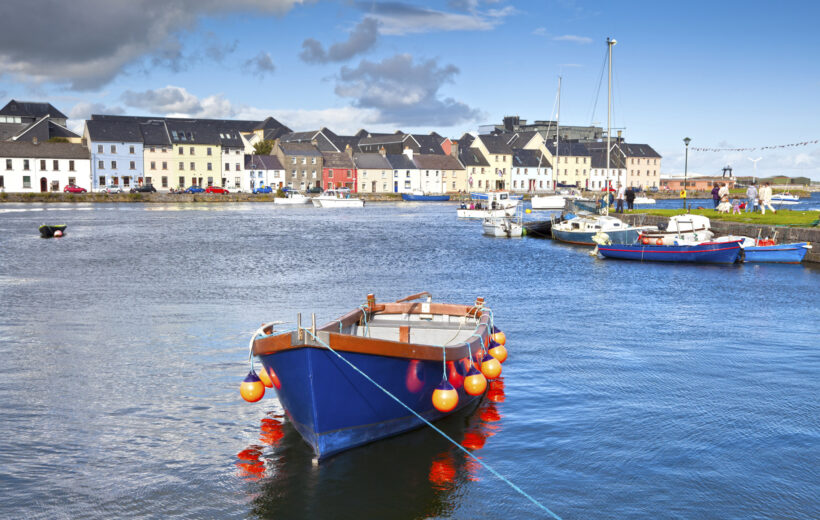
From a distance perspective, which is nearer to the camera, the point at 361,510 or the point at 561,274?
the point at 361,510

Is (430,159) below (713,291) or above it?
above

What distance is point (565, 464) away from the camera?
36.8ft

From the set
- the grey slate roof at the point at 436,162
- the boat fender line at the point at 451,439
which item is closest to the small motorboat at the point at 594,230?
the boat fender line at the point at 451,439

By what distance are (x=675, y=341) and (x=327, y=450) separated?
12.1 metres

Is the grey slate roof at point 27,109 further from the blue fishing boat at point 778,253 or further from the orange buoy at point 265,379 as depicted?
the orange buoy at point 265,379

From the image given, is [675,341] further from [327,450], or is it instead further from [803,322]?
[327,450]

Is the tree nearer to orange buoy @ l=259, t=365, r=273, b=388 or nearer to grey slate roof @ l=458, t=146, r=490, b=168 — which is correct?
grey slate roof @ l=458, t=146, r=490, b=168

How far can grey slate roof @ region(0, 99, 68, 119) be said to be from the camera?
130250 mm

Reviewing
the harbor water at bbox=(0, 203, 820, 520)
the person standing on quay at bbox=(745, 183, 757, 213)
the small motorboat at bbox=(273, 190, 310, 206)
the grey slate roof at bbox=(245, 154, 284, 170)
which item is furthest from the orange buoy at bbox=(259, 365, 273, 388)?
the grey slate roof at bbox=(245, 154, 284, 170)

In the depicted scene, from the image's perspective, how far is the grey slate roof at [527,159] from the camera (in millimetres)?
150500

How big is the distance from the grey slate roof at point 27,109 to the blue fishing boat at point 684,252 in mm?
123318

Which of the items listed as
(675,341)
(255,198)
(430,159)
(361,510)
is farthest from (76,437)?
(430,159)

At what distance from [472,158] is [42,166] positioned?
78.0m

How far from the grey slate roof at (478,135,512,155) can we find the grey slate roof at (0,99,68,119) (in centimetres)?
8116
